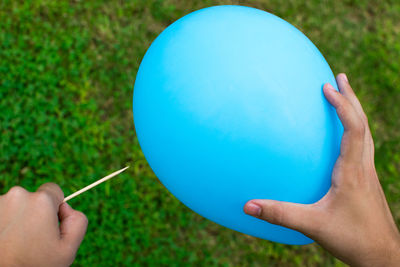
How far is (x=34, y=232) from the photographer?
1.28 meters

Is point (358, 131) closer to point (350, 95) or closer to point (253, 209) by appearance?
point (350, 95)

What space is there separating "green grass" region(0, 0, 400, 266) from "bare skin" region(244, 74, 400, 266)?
1.47 meters

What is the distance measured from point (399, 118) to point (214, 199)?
2.81 meters

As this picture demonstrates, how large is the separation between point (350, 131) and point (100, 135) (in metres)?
1.95

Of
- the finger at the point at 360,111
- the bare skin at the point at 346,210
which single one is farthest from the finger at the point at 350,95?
the bare skin at the point at 346,210

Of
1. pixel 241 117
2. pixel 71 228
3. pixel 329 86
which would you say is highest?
pixel 329 86

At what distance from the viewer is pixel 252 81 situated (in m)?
1.44

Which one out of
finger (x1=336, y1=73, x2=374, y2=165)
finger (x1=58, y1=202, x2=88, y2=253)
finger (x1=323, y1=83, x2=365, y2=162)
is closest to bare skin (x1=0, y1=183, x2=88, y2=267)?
finger (x1=58, y1=202, x2=88, y2=253)

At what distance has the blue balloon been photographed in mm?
1430

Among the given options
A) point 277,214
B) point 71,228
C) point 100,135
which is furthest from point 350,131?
point 100,135

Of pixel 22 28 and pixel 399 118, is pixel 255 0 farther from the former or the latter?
pixel 22 28

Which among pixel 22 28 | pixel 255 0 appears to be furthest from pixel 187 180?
pixel 255 0

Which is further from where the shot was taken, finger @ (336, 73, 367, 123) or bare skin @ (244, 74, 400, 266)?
finger @ (336, 73, 367, 123)

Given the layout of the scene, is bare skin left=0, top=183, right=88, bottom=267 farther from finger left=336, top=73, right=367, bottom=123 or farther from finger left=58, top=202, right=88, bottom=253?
finger left=336, top=73, right=367, bottom=123
